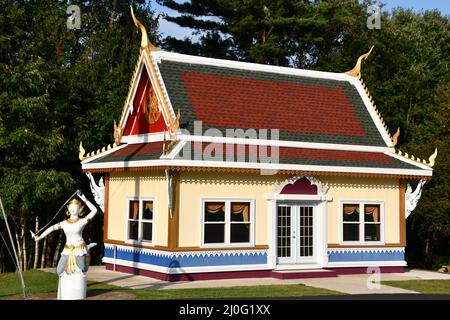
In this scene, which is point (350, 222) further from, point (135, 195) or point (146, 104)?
point (146, 104)

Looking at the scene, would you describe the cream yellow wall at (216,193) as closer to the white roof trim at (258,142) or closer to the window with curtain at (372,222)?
the white roof trim at (258,142)

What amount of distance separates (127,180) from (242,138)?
378cm

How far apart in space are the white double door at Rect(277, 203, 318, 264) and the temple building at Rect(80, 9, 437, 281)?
3cm

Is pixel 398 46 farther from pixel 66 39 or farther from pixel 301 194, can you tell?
pixel 301 194

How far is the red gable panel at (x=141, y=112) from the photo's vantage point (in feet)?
70.9

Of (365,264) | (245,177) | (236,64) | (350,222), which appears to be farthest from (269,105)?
(365,264)

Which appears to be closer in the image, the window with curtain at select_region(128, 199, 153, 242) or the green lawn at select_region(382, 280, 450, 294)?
the green lawn at select_region(382, 280, 450, 294)

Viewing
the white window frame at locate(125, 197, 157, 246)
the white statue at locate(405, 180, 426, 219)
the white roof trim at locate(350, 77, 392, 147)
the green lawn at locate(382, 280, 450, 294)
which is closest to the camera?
the green lawn at locate(382, 280, 450, 294)

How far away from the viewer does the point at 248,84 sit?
22.4 m

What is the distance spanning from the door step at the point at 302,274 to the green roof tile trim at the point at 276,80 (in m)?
3.99

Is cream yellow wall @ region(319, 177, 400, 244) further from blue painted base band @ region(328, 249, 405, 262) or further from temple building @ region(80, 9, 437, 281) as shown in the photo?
blue painted base band @ region(328, 249, 405, 262)

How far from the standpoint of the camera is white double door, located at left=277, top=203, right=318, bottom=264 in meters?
20.6

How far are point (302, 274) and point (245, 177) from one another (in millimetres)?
3223

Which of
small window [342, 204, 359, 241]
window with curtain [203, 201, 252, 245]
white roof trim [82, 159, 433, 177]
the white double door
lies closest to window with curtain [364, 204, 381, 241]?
small window [342, 204, 359, 241]
